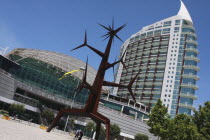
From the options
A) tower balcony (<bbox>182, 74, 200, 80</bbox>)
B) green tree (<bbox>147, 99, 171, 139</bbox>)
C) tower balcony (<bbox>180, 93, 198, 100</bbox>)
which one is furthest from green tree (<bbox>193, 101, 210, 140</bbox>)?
tower balcony (<bbox>182, 74, 200, 80</bbox>)

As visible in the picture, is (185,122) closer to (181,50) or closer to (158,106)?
(158,106)

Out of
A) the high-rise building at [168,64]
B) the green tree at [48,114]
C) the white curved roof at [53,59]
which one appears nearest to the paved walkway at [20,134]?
the green tree at [48,114]

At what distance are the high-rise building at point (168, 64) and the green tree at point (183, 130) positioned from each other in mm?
57144

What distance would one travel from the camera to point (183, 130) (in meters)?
32.8

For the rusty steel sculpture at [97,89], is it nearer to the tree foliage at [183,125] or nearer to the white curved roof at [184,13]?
the tree foliage at [183,125]

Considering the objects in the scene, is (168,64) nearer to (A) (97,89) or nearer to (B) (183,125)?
(B) (183,125)

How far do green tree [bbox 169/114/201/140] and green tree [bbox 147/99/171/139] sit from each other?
999 millimetres

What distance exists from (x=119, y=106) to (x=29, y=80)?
33460 mm

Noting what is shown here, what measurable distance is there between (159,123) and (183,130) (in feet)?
18.4

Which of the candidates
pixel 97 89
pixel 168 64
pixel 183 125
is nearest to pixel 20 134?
pixel 97 89

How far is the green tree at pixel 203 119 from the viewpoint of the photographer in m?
33.2

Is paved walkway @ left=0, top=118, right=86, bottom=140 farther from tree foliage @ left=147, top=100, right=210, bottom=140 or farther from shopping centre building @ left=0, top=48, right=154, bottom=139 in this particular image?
shopping centre building @ left=0, top=48, right=154, bottom=139

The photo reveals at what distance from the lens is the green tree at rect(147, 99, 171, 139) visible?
1410 inches

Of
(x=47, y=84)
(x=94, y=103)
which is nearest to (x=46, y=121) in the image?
(x=47, y=84)
